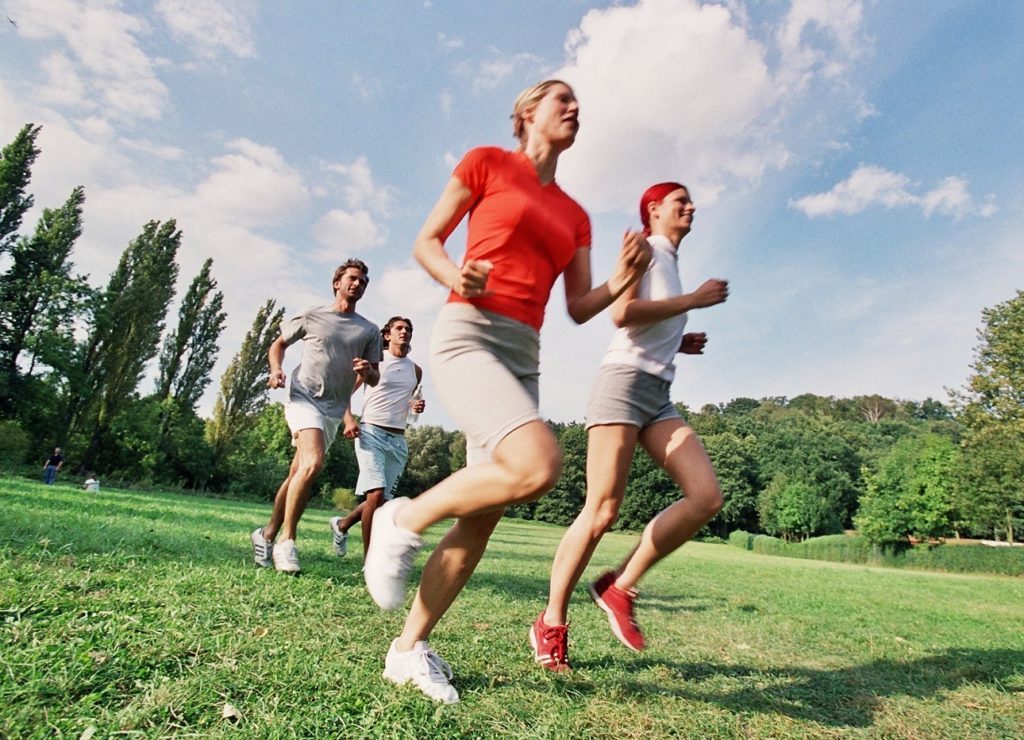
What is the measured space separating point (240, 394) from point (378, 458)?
39.0 meters

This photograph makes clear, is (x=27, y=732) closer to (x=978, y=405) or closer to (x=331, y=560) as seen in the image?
(x=331, y=560)

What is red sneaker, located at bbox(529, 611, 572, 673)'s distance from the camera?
10.0ft

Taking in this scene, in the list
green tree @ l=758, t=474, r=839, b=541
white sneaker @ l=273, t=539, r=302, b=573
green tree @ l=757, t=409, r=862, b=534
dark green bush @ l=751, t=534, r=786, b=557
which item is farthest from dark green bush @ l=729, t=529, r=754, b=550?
white sneaker @ l=273, t=539, r=302, b=573

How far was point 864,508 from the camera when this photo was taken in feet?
159

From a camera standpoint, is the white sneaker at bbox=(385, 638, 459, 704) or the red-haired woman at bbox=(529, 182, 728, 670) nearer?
the white sneaker at bbox=(385, 638, 459, 704)

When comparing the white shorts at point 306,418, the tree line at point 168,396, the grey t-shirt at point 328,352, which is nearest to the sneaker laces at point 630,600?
the white shorts at point 306,418

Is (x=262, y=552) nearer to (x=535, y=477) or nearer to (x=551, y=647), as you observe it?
(x=551, y=647)

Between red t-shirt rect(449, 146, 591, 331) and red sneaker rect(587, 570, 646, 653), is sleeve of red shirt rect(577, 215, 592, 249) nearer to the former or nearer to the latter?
red t-shirt rect(449, 146, 591, 331)

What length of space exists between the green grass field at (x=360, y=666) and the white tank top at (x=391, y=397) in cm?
174

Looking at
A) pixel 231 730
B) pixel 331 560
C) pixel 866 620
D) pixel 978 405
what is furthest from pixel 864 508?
pixel 231 730

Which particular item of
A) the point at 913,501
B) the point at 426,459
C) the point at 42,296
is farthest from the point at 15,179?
the point at 913,501

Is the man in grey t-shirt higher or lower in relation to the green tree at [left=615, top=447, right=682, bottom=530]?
lower

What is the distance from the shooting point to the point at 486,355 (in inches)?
96.6

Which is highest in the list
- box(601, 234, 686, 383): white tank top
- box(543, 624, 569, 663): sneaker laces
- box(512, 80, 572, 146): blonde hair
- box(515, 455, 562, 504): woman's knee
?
box(512, 80, 572, 146): blonde hair
